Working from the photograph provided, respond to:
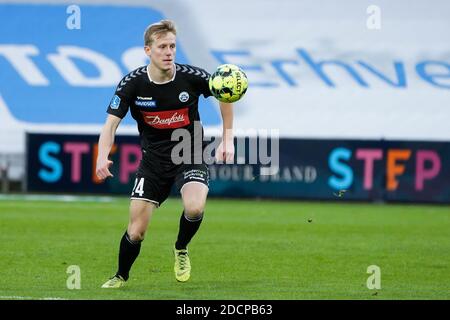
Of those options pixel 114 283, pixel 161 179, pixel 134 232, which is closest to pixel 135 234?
pixel 134 232

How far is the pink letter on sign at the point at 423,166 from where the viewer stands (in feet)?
85.4

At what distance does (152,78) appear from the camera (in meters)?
10.5

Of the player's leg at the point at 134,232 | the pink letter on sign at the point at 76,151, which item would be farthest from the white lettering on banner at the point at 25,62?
the player's leg at the point at 134,232

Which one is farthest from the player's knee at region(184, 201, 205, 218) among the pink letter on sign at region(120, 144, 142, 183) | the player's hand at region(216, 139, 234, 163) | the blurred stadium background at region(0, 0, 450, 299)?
the pink letter on sign at region(120, 144, 142, 183)

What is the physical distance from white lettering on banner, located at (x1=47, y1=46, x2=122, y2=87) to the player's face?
22486mm

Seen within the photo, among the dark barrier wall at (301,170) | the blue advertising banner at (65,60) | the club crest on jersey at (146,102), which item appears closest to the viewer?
the club crest on jersey at (146,102)

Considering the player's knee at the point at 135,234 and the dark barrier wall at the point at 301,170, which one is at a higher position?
the dark barrier wall at the point at 301,170

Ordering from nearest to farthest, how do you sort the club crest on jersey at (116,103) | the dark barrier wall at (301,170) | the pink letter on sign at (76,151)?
the club crest on jersey at (116,103) < the dark barrier wall at (301,170) < the pink letter on sign at (76,151)

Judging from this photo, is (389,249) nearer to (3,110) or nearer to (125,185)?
(125,185)

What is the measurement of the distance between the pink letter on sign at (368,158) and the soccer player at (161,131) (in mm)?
15704

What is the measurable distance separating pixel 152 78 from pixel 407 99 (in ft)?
74.8

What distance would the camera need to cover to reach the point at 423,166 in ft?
85.5

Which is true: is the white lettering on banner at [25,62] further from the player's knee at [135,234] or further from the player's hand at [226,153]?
the player's hand at [226,153]

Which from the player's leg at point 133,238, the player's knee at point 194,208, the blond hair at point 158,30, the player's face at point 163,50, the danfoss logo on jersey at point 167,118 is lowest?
the player's leg at point 133,238
